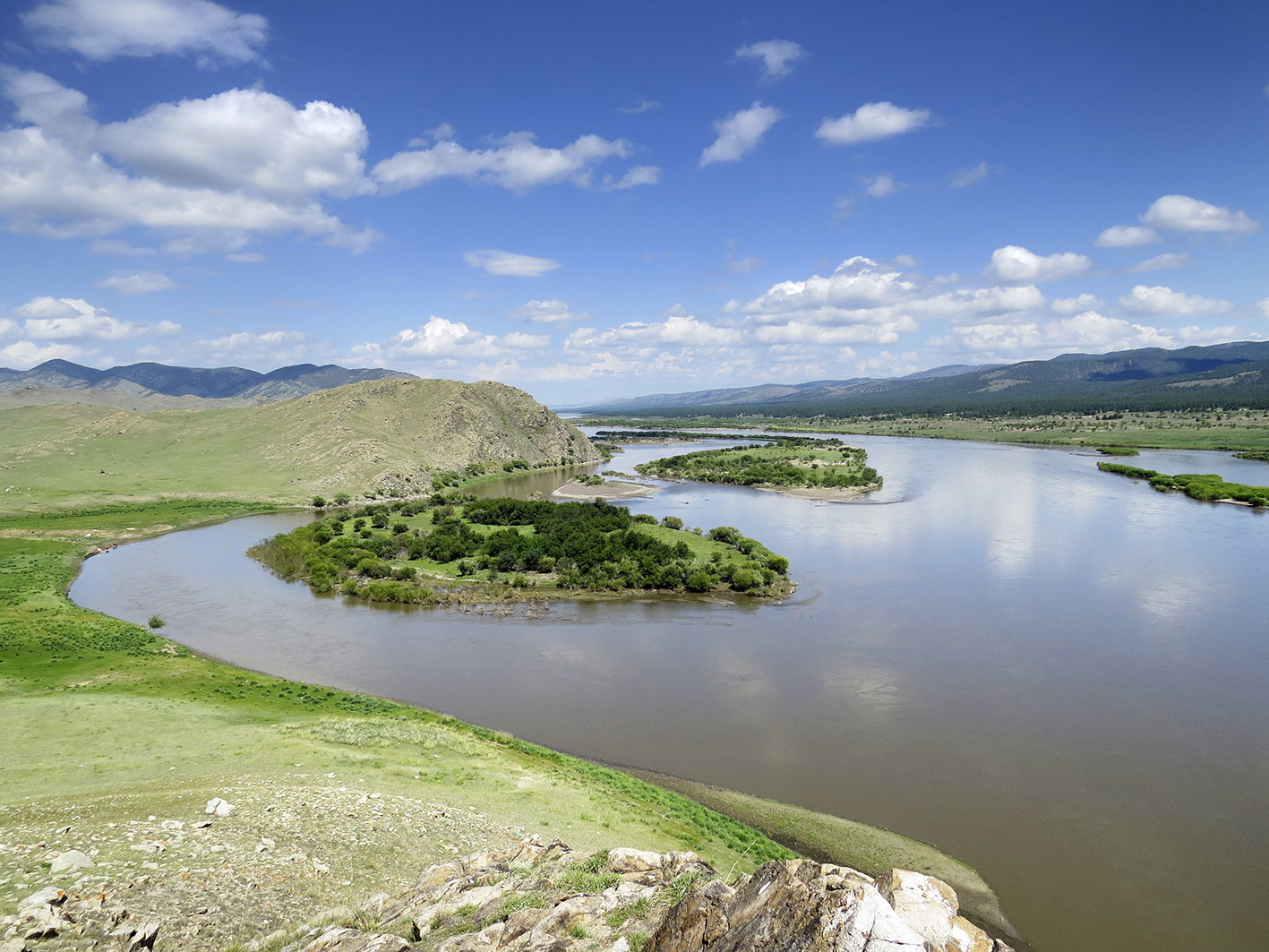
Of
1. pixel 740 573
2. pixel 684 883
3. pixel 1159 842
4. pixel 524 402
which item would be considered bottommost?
pixel 1159 842

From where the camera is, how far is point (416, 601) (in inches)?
1834

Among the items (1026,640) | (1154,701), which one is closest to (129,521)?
(1026,640)

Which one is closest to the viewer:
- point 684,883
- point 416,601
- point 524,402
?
point 684,883

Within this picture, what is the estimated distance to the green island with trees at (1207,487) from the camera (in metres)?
77.4

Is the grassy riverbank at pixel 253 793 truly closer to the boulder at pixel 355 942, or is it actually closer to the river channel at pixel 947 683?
the boulder at pixel 355 942

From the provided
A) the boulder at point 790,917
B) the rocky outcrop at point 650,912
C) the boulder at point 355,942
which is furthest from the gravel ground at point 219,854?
the boulder at point 790,917

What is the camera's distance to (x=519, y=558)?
53406 millimetres

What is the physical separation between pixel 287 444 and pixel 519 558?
8334 centimetres

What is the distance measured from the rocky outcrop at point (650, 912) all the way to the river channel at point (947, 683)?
12.0m

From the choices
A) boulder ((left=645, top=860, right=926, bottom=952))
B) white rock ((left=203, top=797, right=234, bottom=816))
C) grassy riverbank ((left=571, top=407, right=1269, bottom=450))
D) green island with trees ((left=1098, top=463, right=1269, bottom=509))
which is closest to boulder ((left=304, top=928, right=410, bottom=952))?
boulder ((left=645, top=860, right=926, bottom=952))

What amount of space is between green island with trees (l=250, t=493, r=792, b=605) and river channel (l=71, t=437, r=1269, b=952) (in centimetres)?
229

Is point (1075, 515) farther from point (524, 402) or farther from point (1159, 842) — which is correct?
point (524, 402)

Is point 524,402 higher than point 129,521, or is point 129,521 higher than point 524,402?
point 524,402

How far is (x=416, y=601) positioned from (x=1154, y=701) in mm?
43653
